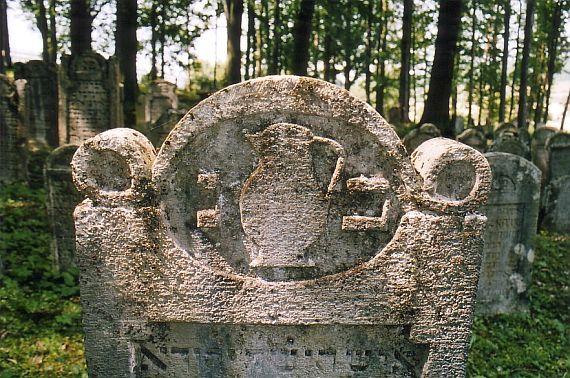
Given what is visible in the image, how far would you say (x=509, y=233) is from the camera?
17.4 feet

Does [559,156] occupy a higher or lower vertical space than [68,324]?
higher

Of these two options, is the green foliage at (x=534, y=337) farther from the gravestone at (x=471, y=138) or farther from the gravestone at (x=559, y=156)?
the gravestone at (x=471, y=138)

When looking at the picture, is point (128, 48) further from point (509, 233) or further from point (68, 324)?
point (509, 233)

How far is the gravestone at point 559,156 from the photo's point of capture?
8.92 m

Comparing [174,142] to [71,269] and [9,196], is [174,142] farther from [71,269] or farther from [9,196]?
[9,196]

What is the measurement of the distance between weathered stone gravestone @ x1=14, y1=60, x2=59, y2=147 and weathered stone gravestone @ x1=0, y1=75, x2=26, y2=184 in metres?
2.53

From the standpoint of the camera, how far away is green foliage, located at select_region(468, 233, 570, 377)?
4.37 meters

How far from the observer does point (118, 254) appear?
2.32 m

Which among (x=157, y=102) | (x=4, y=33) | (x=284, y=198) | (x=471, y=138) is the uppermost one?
(x=4, y=33)

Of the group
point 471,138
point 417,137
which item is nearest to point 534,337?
point 417,137

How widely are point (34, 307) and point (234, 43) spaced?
10.4 metres

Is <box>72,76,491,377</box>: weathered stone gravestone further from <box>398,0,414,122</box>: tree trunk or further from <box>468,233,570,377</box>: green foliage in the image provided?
<box>398,0,414,122</box>: tree trunk

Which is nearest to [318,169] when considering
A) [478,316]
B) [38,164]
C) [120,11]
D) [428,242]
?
[428,242]

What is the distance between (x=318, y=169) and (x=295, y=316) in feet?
2.27
